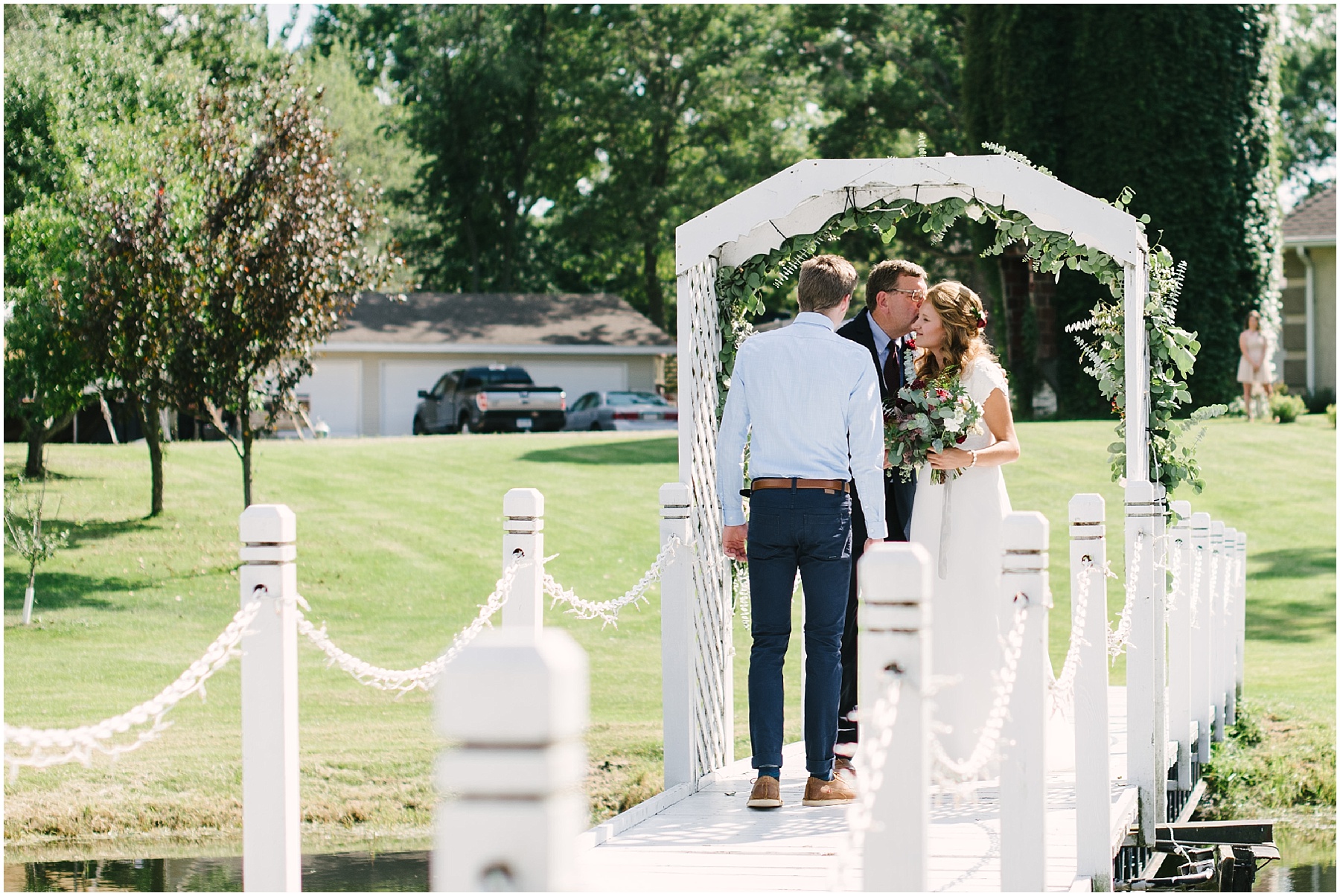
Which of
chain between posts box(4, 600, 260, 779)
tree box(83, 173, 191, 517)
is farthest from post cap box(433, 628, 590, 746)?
tree box(83, 173, 191, 517)

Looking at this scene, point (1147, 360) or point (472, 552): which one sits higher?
point (1147, 360)

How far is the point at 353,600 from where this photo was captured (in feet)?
50.6

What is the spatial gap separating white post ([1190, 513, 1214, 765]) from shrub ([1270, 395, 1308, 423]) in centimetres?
1564

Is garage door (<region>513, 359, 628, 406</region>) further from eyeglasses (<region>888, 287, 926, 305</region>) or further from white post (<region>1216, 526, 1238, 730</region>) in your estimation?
eyeglasses (<region>888, 287, 926, 305</region>)

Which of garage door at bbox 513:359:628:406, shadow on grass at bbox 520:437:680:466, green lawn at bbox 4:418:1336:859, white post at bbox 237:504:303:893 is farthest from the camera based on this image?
garage door at bbox 513:359:628:406

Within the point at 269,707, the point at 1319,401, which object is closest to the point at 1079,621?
the point at 269,707

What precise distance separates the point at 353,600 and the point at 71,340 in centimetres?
500

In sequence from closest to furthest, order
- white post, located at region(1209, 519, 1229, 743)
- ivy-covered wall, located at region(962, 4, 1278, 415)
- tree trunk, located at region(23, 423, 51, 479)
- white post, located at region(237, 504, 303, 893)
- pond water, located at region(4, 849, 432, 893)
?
1. white post, located at region(237, 504, 303, 893)
2. pond water, located at region(4, 849, 432, 893)
3. white post, located at region(1209, 519, 1229, 743)
4. tree trunk, located at region(23, 423, 51, 479)
5. ivy-covered wall, located at region(962, 4, 1278, 415)

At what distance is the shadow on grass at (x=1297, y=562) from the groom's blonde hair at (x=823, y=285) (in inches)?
485

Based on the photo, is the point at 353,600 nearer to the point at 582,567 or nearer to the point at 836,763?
the point at 582,567

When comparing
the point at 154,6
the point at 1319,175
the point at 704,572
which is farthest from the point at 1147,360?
the point at 1319,175

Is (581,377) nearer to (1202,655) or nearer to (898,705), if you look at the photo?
(1202,655)

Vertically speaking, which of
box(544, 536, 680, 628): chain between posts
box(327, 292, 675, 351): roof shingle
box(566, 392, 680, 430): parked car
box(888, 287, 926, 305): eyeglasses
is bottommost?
box(544, 536, 680, 628): chain between posts

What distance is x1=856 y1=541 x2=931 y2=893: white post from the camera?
2.99 m
